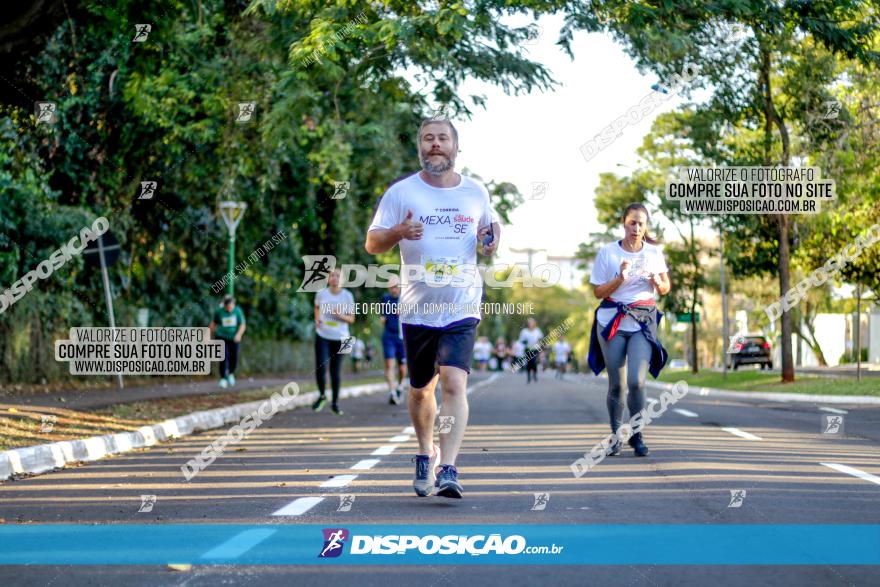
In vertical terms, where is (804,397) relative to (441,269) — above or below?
below

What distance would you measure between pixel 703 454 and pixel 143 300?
18234 mm

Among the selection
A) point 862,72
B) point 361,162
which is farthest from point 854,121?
point 361,162

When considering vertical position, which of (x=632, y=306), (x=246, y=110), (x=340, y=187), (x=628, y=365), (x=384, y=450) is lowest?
(x=384, y=450)

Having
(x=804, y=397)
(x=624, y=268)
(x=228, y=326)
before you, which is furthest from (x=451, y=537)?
(x=804, y=397)

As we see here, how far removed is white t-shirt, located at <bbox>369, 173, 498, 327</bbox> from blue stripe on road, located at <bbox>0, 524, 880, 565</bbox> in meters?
1.61

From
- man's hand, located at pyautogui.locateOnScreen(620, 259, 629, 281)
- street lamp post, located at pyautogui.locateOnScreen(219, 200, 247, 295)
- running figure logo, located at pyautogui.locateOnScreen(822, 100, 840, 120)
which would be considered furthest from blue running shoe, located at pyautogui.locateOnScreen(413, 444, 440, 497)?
running figure logo, located at pyautogui.locateOnScreen(822, 100, 840, 120)

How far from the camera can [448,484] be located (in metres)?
7.51

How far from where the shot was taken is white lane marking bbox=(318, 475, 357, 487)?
873 cm

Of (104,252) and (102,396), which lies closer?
(102,396)

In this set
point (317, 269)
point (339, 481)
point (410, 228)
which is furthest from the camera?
point (317, 269)

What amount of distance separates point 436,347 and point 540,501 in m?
1.13

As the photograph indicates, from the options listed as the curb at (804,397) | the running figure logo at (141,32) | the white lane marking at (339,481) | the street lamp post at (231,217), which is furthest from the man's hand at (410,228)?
the curb at (804,397)

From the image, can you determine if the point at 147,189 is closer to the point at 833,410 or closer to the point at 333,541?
the point at 833,410

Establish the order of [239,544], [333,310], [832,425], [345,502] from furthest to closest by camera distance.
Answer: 1. [333,310]
2. [832,425]
3. [345,502]
4. [239,544]
